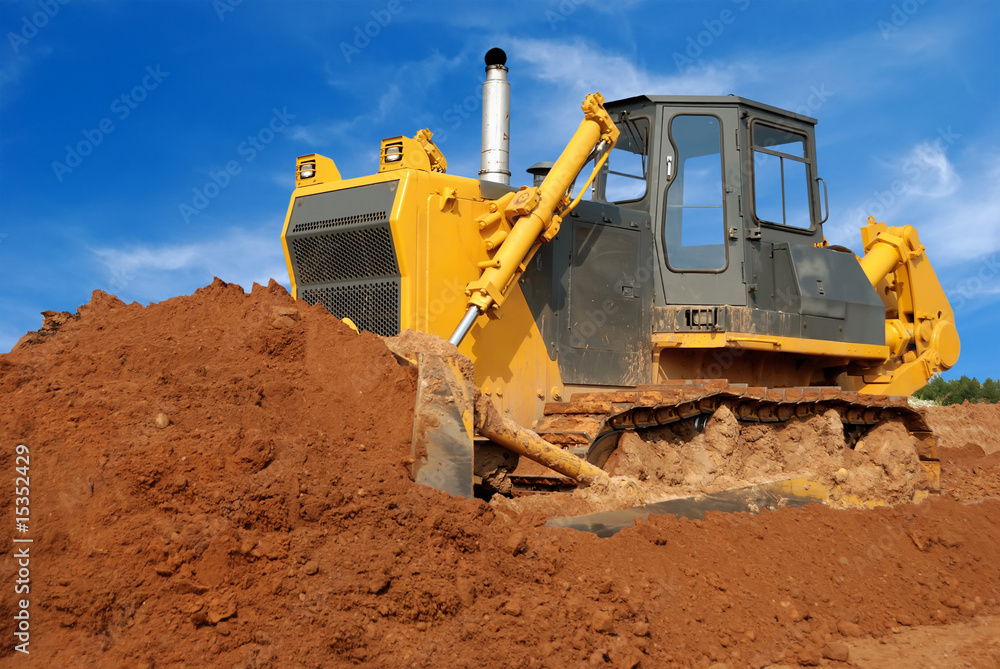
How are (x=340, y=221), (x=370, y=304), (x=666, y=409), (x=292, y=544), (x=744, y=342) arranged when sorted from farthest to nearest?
(x=744, y=342), (x=666, y=409), (x=340, y=221), (x=370, y=304), (x=292, y=544)

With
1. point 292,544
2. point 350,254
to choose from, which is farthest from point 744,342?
point 292,544

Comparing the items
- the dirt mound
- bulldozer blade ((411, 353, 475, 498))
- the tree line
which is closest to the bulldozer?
bulldozer blade ((411, 353, 475, 498))

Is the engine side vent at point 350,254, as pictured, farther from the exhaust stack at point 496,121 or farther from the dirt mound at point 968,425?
the dirt mound at point 968,425

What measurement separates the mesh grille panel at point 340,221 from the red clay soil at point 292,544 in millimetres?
1101

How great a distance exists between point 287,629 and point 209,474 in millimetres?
796

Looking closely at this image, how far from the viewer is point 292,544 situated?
3.96m

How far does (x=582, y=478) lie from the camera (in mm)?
5875

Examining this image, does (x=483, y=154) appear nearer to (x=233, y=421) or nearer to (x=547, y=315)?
(x=547, y=315)

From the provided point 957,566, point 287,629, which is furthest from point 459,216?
point 957,566

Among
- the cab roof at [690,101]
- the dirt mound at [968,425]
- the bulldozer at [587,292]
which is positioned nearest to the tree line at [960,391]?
the dirt mound at [968,425]

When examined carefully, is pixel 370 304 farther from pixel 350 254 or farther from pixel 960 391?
pixel 960 391

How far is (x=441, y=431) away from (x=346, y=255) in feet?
7.21

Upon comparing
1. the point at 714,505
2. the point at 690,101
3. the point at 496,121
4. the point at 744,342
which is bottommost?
the point at 714,505

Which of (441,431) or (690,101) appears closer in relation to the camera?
(441,431)
